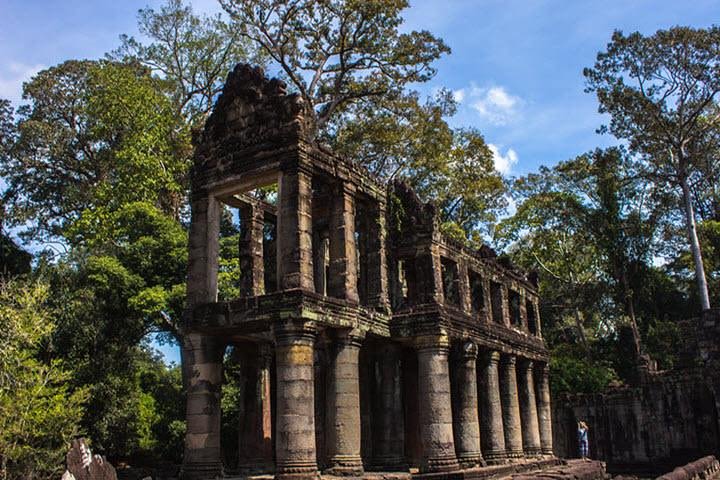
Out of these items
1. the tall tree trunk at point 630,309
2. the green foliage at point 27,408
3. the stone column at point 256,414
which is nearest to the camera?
the stone column at point 256,414

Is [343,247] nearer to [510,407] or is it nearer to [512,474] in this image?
[512,474]

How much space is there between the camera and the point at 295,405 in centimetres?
1231

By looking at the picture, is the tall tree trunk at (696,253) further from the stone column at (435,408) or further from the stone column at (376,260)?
the stone column at (376,260)

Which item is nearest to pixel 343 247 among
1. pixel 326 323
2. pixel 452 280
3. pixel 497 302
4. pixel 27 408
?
pixel 326 323

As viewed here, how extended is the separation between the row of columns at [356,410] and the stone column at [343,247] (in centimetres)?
101

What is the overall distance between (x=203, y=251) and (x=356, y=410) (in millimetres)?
4692

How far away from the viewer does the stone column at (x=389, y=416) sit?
1598 cm

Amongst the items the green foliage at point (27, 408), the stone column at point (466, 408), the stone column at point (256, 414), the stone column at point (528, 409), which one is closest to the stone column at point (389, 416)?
the stone column at point (466, 408)

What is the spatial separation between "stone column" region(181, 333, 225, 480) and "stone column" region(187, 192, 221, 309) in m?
0.89

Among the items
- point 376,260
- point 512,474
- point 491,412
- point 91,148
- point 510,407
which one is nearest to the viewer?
point 376,260

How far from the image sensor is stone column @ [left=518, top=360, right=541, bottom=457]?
2192 centimetres

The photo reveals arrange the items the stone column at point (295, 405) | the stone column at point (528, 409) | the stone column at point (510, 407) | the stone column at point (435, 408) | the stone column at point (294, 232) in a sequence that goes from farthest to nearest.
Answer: the stone column at point (528, 409), the stone column at point (510, 407), the stone column at point (435, 408), the stone column at point (294, 232), the stone column at point (295, 405)

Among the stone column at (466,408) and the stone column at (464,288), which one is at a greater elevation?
the stone column at (464,288)

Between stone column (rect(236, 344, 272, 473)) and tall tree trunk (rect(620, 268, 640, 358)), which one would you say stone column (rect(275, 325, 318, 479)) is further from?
tall tree trunk (rect(620, 268, 640, 358))
